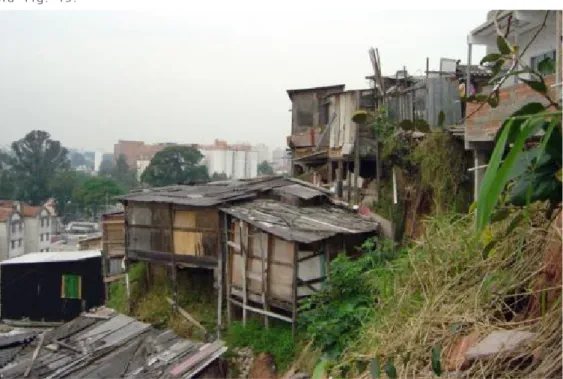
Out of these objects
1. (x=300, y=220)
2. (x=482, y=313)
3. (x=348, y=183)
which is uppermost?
(x=348, y=183)

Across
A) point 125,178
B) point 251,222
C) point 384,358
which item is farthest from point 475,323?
point 125,178

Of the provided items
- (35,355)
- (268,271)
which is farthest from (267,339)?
(35,355)

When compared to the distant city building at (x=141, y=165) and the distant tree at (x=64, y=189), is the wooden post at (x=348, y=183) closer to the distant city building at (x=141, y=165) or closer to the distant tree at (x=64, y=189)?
the distant tree at (x=64, y=189)

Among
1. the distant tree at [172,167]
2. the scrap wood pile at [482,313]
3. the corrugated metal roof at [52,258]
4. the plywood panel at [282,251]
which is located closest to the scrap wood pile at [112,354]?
the plywood panel at [282,251]

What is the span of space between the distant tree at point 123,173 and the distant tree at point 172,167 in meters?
7.79

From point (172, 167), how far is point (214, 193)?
68.6 ft

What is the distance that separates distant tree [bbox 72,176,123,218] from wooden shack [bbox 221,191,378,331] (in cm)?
2317

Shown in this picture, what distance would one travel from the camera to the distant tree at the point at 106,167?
140 feet

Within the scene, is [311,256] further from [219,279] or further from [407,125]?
[407,125]

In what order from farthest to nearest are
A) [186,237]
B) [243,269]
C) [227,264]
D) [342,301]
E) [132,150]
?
[132,150]
[186,237]
[227,264]
[243,269]
[342,301]

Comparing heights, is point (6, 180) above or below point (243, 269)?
above

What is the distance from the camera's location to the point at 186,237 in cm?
1006

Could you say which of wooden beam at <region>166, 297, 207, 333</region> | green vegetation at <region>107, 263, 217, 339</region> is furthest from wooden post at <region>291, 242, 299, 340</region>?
wooden beam at <region>166, 297, 207, 333</region>

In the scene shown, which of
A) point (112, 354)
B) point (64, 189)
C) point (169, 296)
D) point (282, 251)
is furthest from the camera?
point (64, 189)
